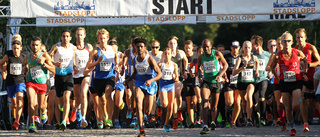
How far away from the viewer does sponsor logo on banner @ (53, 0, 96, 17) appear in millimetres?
14477

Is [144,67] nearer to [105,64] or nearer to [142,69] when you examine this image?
[142,69]

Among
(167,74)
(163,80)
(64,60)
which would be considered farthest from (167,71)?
(64,60)

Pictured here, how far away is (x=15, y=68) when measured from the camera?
13.6m

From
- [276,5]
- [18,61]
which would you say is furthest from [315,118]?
[18,61]

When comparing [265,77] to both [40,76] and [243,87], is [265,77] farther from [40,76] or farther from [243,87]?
[40,76]

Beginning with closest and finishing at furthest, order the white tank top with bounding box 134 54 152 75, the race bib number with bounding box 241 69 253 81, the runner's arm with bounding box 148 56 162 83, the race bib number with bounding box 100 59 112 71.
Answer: the runner's arm with bounding box 148 56 162 83 < the white tank top with bounding box 134 54 152 75 < the race bib number with bounding box 100 59 112 71 < the race bib number with bounding box 241 69 253 81

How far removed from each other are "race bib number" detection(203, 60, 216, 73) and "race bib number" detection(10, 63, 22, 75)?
4.21 m

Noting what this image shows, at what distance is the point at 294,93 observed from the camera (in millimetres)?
11562

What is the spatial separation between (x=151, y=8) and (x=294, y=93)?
14.6 ft

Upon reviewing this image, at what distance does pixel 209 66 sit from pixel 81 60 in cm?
272

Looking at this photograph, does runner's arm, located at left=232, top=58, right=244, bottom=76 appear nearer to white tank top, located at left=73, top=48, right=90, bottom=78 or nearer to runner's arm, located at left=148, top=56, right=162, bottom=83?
runner's arm, located at left=148, top=56, right=162, bottom=83

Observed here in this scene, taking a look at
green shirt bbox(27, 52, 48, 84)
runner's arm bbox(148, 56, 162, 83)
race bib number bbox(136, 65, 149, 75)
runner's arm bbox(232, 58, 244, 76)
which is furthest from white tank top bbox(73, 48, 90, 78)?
runner's arm bbox(232, 58, 244, 76)

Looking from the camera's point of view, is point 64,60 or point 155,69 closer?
point 155,69

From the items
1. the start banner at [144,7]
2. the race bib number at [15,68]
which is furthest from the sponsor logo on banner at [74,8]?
the race bib number at [15,68]
